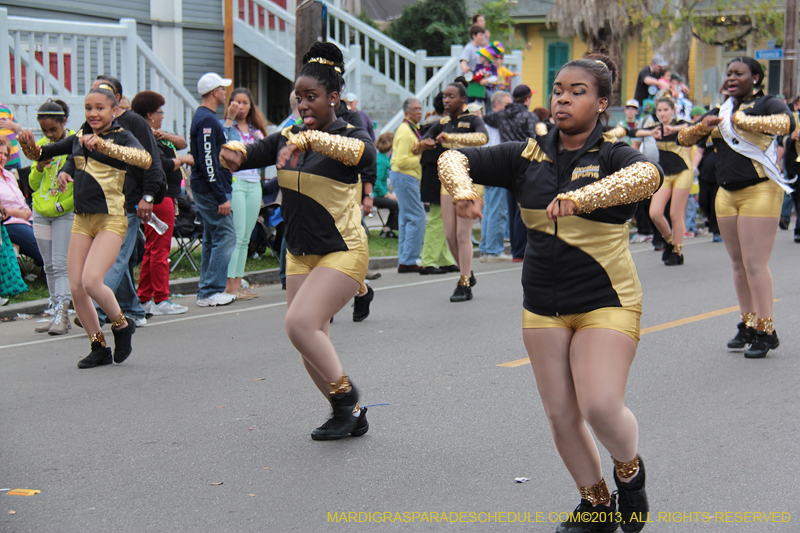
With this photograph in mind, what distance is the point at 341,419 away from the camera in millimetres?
5051

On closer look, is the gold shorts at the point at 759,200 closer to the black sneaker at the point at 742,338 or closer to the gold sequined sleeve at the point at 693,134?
the gold sequined sleeve at the point at 693,134

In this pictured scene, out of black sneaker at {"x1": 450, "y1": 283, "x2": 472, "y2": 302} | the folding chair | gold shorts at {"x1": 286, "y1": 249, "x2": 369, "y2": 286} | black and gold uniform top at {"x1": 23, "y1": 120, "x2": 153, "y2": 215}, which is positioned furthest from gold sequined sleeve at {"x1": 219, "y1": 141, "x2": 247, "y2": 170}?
the folding chair

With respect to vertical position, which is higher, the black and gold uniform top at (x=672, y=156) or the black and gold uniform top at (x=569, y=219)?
the black and gold uniform top at (x=672, y=156)

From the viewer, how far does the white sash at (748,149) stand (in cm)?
671

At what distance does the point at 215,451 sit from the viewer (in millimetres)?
4898

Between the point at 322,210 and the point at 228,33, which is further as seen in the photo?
the point at 228,33

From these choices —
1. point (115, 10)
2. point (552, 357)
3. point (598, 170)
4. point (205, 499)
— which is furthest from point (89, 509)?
point (115, 10)

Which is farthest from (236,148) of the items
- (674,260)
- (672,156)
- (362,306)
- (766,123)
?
(674,260)

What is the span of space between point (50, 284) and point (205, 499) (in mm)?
5231

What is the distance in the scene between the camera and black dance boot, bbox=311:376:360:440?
501cm

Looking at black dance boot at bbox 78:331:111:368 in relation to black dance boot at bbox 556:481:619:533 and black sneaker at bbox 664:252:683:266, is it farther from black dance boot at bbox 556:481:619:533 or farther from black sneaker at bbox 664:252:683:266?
black sneaker at bbox 664:252:683:266

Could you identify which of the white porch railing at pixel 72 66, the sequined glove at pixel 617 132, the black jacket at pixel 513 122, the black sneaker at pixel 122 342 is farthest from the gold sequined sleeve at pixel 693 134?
the white porch railing at pixel 72 66

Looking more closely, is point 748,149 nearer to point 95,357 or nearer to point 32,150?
point 95,357

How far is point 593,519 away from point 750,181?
3.88m
